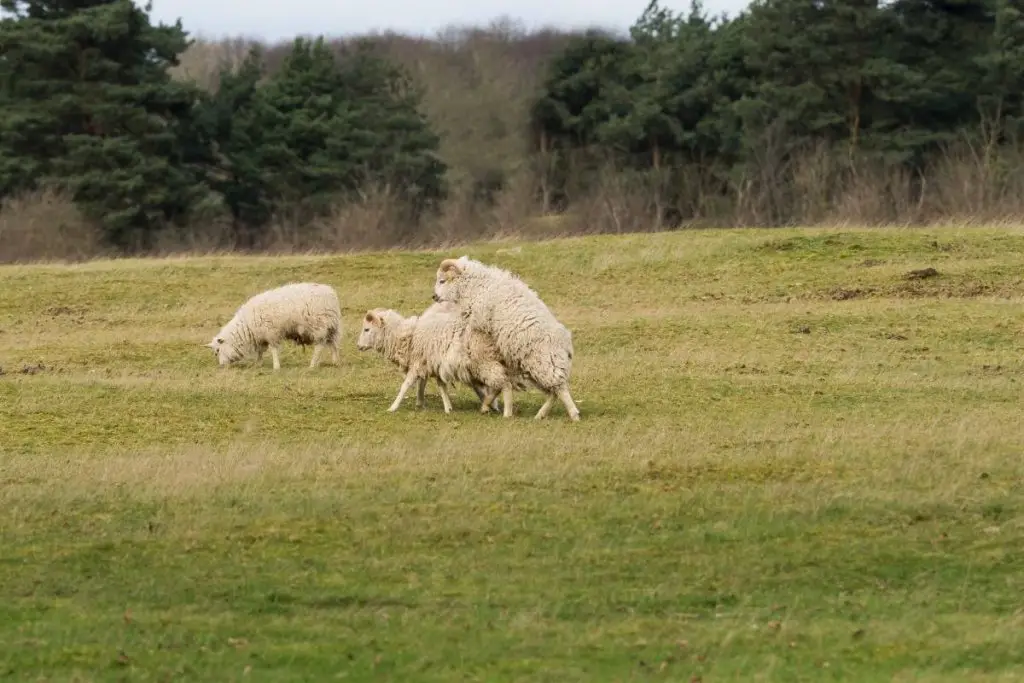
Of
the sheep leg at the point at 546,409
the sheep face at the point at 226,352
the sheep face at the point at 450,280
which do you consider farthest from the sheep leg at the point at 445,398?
the sheep face at the point at 226,352

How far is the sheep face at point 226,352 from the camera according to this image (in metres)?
25.3

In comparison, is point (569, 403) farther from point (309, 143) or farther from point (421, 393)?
point (309, 143)

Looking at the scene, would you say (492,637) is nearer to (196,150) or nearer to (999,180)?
(999,180)

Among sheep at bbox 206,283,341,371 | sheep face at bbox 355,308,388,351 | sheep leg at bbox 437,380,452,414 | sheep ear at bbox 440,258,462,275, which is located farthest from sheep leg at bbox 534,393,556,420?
sheep at bbox 206,283,341,371

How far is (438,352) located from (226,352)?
251 inches

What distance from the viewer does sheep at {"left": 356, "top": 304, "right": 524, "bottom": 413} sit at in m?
19.2

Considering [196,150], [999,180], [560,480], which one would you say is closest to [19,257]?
[196,150]

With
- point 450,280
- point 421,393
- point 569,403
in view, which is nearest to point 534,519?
point 569,403

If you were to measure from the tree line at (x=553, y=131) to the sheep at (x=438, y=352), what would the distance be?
29527 millimetres

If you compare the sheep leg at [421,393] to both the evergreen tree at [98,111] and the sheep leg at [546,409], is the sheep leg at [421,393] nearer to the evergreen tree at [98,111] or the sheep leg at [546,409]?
the sheep leg at [546,409]

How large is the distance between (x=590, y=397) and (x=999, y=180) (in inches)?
1402

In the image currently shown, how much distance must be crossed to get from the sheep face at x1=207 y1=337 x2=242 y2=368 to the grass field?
0.63 metres

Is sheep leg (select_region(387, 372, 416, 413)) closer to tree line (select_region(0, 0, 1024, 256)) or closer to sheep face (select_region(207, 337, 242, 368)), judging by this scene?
sheep face (select_region(207, 337, 242, 368))

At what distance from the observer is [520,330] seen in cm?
1880
